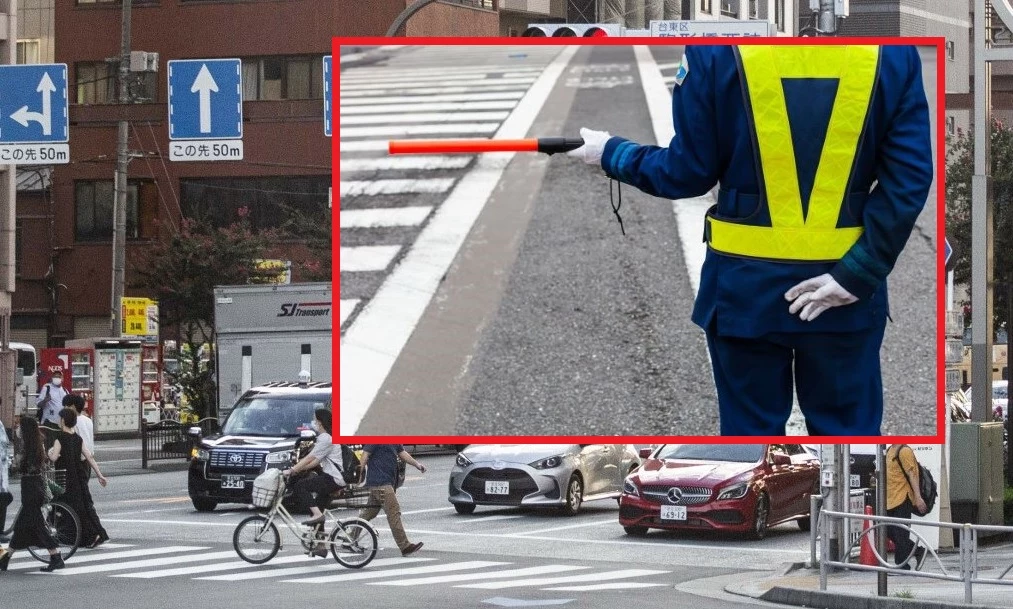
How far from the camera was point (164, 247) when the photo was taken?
5247cm

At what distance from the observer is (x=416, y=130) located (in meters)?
5.46

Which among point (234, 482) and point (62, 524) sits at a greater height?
point (62, 524)

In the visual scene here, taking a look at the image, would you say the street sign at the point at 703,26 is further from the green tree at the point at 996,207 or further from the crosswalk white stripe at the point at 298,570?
the green tree at the point at 996,207

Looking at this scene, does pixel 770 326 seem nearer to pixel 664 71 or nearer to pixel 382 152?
pixel 664 71

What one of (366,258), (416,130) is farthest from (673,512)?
(366,258)

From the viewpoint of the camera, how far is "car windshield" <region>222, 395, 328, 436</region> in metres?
26.3

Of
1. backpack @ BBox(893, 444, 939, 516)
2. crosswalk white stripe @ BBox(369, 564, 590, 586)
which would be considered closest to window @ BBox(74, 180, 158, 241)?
crosswalk white stripe @ BBox(369, 564, 590, 586)

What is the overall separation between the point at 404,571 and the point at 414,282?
13.8 m

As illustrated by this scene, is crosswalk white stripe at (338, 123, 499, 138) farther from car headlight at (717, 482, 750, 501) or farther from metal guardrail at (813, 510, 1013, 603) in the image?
car headlight at (717, 482, 750, 501)

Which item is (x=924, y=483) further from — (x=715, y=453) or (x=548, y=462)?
(x=548, y=462)

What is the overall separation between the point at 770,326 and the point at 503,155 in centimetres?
100

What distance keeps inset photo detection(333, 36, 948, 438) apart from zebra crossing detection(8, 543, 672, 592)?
12.0 meters

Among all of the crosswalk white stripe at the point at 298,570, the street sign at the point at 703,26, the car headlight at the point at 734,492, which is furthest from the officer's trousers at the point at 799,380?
the car headlight at the point at 734,492

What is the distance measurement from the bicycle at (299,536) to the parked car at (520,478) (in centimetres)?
594
